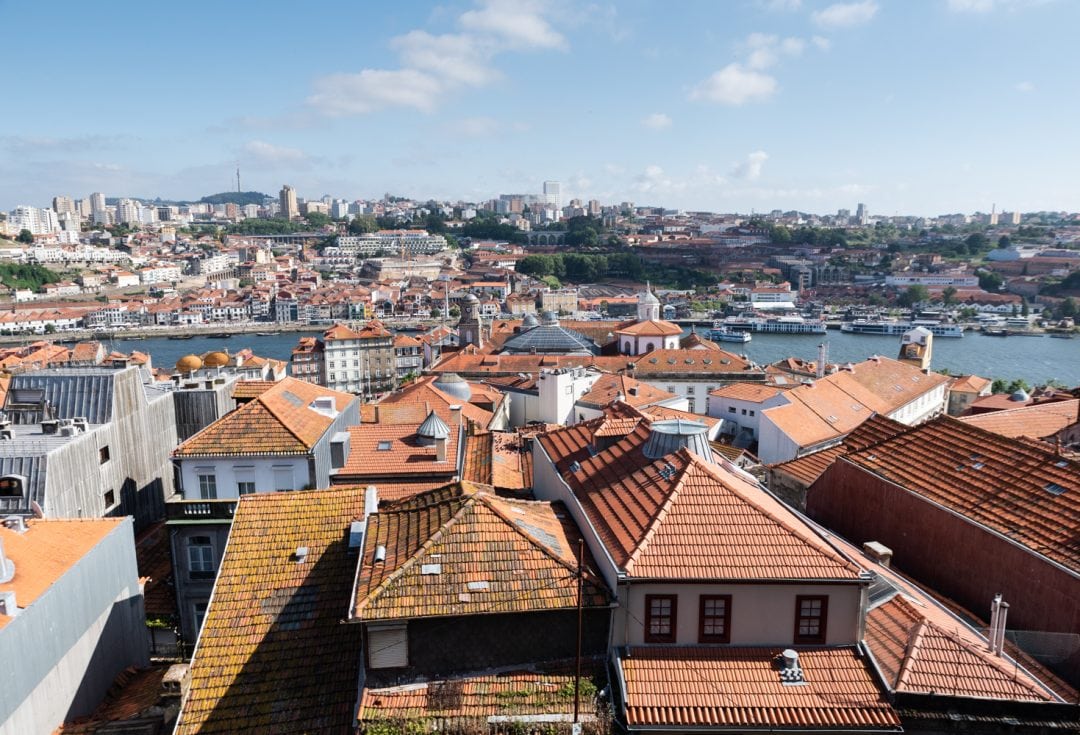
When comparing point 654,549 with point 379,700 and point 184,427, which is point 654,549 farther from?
point 184,427

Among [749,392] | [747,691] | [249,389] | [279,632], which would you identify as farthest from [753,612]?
[749,392]

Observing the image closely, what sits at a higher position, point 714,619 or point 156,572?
point 714,619

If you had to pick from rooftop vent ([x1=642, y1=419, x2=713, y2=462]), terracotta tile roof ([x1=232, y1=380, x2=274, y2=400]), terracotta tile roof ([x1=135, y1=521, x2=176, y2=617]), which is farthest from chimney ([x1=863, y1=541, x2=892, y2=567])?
terracotta tile roof ([x1=232, y1=380, x2=274, y2=400])

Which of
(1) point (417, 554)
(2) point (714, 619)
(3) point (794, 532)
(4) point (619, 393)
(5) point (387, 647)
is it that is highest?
(3) point (794, 532)

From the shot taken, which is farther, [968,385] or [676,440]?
[968,385]

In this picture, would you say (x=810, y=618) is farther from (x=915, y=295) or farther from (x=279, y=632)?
(x=915, y=295)

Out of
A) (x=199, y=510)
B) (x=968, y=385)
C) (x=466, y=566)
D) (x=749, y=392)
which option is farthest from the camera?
(x=968, y=385)

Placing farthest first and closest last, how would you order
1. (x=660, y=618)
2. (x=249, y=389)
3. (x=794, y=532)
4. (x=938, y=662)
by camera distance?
(x=249, y=389), (x=794, y=532), (x=660, y=618), (x=938, y=662)

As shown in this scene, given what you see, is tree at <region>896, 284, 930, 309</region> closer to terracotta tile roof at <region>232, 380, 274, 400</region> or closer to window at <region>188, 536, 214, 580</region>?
terracotta tile roof at <region>232, 380, 274, 400</region>
